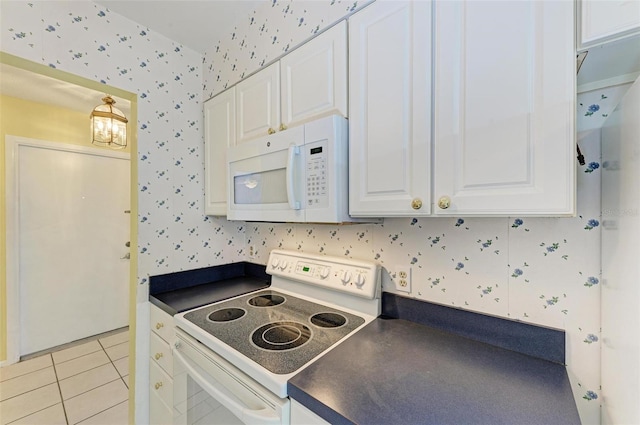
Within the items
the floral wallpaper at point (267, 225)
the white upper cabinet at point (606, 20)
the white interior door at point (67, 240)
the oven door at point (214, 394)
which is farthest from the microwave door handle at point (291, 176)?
the white interior door at point (67, 240)

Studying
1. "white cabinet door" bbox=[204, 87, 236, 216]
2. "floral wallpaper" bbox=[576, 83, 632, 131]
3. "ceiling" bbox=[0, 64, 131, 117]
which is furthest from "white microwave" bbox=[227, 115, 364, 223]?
"ceiling" bbox=[0, 64, 131, 117]

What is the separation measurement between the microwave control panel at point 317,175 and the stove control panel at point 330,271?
1.30 feet

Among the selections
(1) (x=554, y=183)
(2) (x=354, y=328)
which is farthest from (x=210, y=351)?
(1) (x=554, y=183)

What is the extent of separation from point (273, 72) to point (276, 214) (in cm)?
73

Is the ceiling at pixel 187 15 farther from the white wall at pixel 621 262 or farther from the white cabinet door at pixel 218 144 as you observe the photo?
the white wall at pixel 621 262

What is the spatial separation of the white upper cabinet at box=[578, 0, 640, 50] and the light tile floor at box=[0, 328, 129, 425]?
287 centimetres

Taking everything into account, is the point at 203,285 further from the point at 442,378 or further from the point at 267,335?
the point at 442,378

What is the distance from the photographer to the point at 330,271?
4.44 feet

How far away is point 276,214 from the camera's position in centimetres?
126

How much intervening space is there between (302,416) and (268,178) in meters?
0.95

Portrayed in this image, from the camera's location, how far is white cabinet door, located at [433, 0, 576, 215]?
0.65m

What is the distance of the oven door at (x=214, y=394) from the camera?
0.81 metres

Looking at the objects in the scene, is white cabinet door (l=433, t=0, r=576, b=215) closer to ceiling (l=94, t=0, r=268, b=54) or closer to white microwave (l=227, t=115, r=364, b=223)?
white microwave (l=227, t=115, r=364, b=223)

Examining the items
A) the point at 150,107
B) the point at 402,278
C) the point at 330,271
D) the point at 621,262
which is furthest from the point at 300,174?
the point at 150,107
